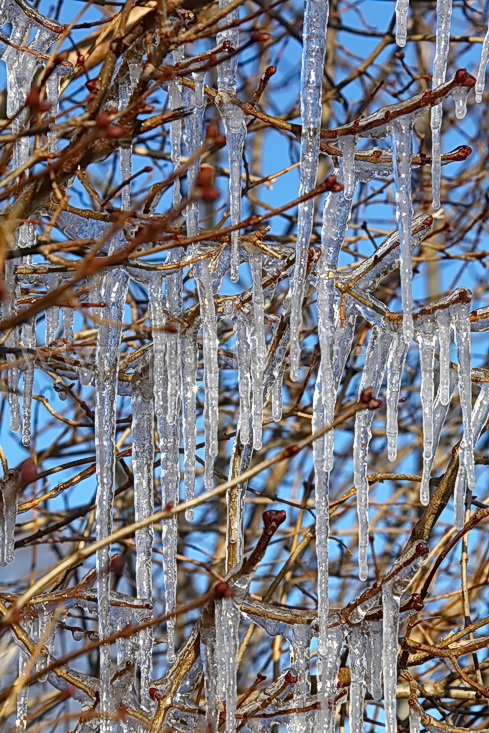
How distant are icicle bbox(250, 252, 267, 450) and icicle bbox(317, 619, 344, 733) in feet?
1.77

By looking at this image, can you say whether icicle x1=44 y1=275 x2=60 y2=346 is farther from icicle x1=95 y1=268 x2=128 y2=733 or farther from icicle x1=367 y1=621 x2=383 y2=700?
icicle x1=367 y1=621 x2=383 y2=700

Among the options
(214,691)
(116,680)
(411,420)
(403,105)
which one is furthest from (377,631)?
(411,420)

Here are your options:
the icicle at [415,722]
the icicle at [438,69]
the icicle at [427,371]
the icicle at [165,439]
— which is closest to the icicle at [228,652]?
the icicle at [165,439]

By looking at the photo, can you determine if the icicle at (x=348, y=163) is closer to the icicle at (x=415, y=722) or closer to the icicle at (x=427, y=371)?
the icicle at (x=427, y=371)

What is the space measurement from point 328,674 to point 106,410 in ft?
2.92

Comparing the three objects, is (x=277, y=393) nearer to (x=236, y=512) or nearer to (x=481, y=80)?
(x=236, y=512)

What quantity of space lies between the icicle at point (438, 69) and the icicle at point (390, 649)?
990 mm

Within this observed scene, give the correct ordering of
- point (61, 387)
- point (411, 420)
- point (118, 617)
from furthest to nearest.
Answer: point (411, 420) < point (61, 387) < point (118, 617)

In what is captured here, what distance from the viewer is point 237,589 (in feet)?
7.91

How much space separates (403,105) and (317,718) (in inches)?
60.0

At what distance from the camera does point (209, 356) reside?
2.41 meters

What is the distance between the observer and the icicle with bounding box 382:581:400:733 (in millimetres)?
2350

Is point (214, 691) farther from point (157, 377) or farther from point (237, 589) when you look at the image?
point (157, 377)

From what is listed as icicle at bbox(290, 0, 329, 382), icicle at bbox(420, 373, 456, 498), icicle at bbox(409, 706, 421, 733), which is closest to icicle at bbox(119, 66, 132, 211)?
icicle at bbox(290, 0, 329, 382)
